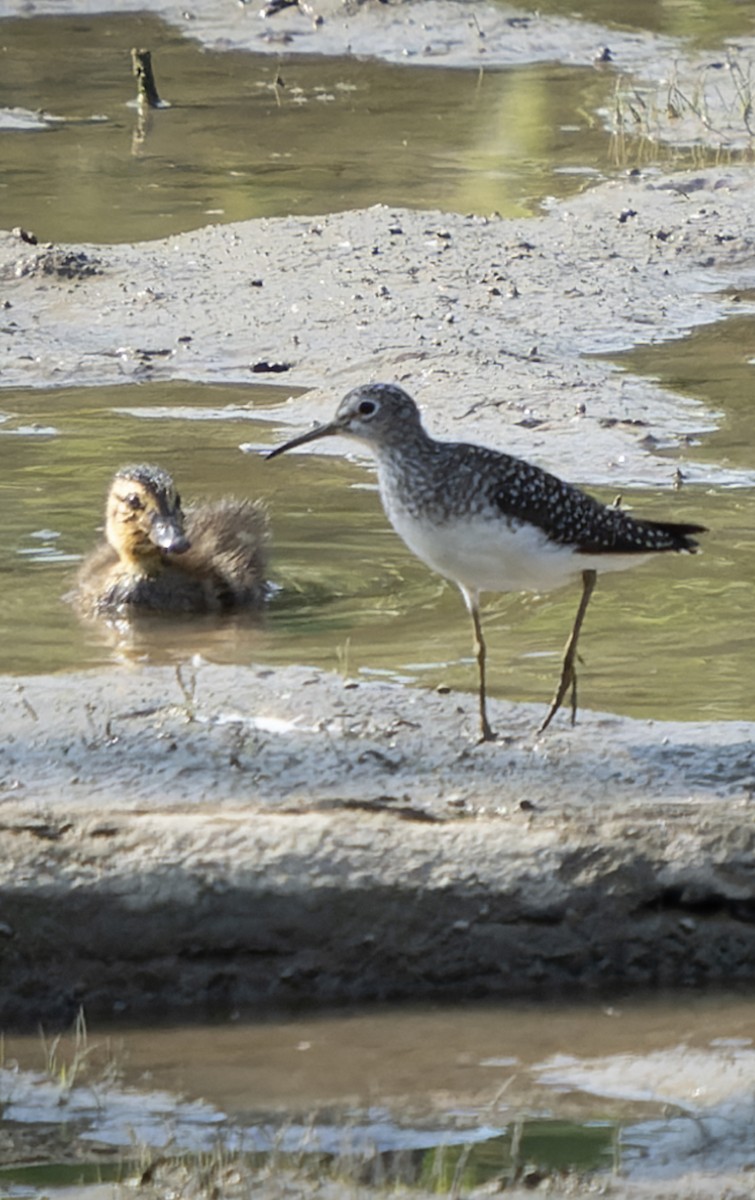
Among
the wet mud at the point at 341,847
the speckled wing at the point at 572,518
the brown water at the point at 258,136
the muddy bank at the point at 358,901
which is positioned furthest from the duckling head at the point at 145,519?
the brown water at the point at 258,136

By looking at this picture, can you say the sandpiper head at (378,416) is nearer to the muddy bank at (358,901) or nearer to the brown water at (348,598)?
the brown water at (348,598)

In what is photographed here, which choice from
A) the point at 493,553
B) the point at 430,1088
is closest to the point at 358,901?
the point at 430,1088

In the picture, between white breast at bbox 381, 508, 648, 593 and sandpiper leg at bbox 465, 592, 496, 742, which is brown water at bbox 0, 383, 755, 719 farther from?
white breast at bbox 381, 508, 648, 593

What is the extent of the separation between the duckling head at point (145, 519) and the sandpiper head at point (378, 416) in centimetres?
165

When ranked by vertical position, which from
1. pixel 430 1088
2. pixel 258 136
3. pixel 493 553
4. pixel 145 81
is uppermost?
pixel 145 81

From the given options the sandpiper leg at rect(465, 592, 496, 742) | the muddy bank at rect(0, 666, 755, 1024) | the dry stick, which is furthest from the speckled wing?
the dry stick

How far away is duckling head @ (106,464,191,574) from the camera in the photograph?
8.37 meters

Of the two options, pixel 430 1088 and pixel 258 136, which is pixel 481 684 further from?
pixel 258 136

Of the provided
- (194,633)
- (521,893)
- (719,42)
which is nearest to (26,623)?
(194,633)

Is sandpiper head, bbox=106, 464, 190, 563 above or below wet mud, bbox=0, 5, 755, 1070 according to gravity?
above

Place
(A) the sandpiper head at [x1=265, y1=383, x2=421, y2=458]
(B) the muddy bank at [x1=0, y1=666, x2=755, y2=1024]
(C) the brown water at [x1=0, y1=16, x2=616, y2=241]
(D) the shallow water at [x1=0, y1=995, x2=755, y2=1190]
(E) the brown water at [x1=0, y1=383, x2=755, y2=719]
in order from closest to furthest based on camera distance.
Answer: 1. (D) the shallow water at [x1=0, y1=995, x2=755, y2=1190]
2. (B) the muddy bank at [x1=0, y1=666, x2=755, y2=1024]
3. (A) the sandpiper head at [x1=265, y1=383, x2=421, y2=458]
4. (E) the brown water at [x1=0, y1=383, x2=755, y2=719]
5. (C) the brown water at [x1=0, y1=16, x2=616, y2=241]

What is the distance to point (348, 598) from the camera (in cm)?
845

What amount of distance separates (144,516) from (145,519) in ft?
0.07

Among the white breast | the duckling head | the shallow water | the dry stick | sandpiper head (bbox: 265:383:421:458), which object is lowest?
the shallow water
